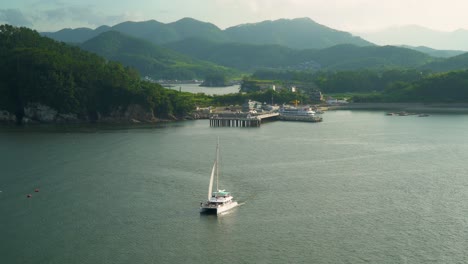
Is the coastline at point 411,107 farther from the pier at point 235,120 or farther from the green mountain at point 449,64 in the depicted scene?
the green mountain at point 449,64

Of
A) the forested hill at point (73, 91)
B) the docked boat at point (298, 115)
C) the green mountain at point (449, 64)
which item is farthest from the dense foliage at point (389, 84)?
the forested hill at point (73, 91)

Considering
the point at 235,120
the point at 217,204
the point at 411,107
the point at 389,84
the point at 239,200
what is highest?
the point at 389,84

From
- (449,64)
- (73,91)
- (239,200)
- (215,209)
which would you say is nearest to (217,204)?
(215,209)

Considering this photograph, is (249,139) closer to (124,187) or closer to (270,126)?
(270,126)

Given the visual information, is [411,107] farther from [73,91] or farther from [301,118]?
[73,91]

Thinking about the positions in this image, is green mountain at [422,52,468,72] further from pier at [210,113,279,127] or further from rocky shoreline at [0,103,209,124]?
rocky shoreline at [0,103,209,124]

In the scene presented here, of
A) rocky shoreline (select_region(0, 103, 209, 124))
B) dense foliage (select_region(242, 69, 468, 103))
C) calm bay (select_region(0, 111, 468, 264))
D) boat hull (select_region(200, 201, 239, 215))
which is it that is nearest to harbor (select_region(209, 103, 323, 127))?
rocky shoreline (select_region(0, 103, 209, 124))
